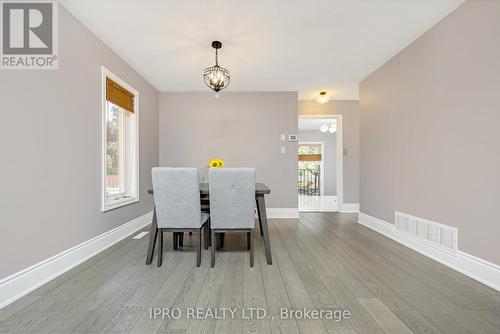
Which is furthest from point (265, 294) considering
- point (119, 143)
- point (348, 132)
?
point (348, 132)

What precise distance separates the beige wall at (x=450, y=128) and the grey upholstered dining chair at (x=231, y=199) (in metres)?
1.89

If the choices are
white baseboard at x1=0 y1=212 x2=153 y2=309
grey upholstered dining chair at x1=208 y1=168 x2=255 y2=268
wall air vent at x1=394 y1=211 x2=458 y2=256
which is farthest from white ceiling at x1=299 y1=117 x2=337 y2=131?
white baseboard at x1=0 y1=212 x2=153 y2=309

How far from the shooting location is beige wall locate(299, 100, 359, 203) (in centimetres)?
466

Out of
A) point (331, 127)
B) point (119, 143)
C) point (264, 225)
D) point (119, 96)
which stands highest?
point (331, 127)

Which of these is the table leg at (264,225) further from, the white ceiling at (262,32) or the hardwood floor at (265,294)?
the white ceiling at (262,32)

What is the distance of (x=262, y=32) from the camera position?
230 centimetres

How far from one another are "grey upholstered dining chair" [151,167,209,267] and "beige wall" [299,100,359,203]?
349 cm

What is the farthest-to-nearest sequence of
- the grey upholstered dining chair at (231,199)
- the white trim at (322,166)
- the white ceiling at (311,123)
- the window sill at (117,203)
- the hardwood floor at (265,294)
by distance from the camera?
the white trim at (322,166)
the white ceiling at (311,123)
the window sill at (117,203)
the grey upholstered dining chair at (231,199)
the hardwood floor at (265,294)

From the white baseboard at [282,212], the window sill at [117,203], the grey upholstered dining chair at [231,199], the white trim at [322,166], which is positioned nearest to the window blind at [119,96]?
the window sill at [117,203]

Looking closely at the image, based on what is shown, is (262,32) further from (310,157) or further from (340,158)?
(310,157)

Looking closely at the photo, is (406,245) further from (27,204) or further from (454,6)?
(27,204)

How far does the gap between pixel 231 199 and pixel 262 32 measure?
181cm

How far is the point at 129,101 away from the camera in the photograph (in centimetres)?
311

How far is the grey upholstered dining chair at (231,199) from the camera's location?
6.29 feet
